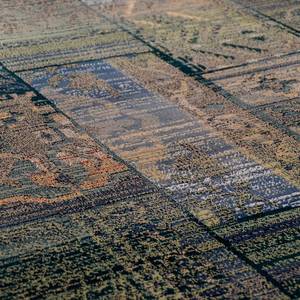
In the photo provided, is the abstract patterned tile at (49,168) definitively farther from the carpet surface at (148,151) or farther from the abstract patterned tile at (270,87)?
the abstract patterned tile at (270,87)

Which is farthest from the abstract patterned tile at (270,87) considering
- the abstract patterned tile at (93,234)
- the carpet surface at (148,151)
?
the abstract patterned tile at (93,234)

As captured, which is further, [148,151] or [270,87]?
[270,87]

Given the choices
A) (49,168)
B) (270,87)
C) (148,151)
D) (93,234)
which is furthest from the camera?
(270,87)

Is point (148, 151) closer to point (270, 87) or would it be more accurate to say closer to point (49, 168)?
point (49, 168)

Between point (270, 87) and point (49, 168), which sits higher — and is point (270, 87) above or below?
above

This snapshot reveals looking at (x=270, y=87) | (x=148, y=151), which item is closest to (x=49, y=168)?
(x=148, y=151)

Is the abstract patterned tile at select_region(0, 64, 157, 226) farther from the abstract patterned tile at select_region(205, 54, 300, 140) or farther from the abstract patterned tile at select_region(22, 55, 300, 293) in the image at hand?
the abstract patterned tile at select_region(205, 54, 300, 140)

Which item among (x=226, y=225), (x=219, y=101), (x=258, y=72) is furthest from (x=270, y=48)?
(x=226, y=225)

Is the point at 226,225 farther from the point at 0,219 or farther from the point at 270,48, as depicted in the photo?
the point at 270,48
